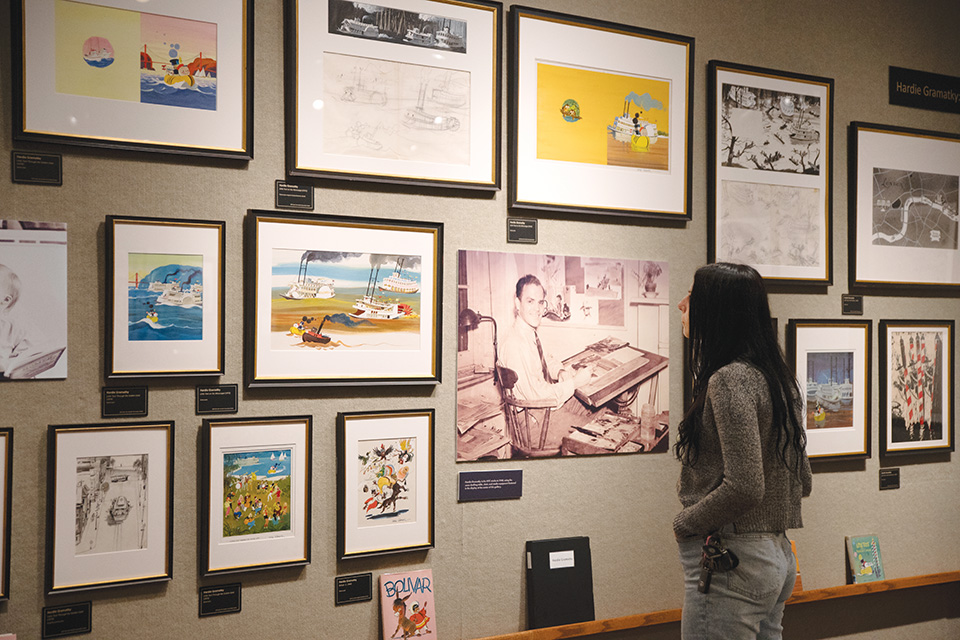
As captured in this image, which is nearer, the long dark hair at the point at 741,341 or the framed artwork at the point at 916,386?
the long dark hair at the point at 741,341

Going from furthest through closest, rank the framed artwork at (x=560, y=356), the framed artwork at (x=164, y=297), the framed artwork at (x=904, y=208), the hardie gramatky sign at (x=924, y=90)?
the hardie gramatky sign at (x=924, y=90) < the framed artwork at (x=904, y=208) < the framed artwork at (x=560, y=356) < the framed artwork at (x=164, y=297)

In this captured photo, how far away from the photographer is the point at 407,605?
264cm

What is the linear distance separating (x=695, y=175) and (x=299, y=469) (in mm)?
1998

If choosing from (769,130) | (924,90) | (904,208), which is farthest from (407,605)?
(924,90)

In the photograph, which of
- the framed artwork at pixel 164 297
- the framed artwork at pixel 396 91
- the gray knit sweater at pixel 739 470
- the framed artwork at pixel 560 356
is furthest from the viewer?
the framed artwork at pixel 560 356

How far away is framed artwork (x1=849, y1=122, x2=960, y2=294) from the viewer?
11.5 feet

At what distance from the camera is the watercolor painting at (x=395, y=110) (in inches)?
102

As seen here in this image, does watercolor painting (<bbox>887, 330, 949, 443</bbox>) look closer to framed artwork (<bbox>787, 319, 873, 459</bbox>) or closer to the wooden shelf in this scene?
framed artwork (<bbox>787, 319, 873, 459</bbox>)

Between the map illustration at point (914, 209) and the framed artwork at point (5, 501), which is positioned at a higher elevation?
the map illustration at point (914, 209)

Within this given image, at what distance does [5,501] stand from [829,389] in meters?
3.24

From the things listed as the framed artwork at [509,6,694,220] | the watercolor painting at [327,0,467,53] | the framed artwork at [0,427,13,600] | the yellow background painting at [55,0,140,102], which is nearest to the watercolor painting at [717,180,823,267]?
the framed artwork at [509,6,694,220]

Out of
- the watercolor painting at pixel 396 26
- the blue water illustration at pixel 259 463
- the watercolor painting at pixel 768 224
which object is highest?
the watercolor painting at pixel 396 26

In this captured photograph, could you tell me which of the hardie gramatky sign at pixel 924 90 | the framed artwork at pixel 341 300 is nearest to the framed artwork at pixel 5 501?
the framed artwork at pixel 341 300

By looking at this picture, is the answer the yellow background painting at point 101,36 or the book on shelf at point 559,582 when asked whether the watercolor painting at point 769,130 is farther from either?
the yellow background painting at point 101,36
